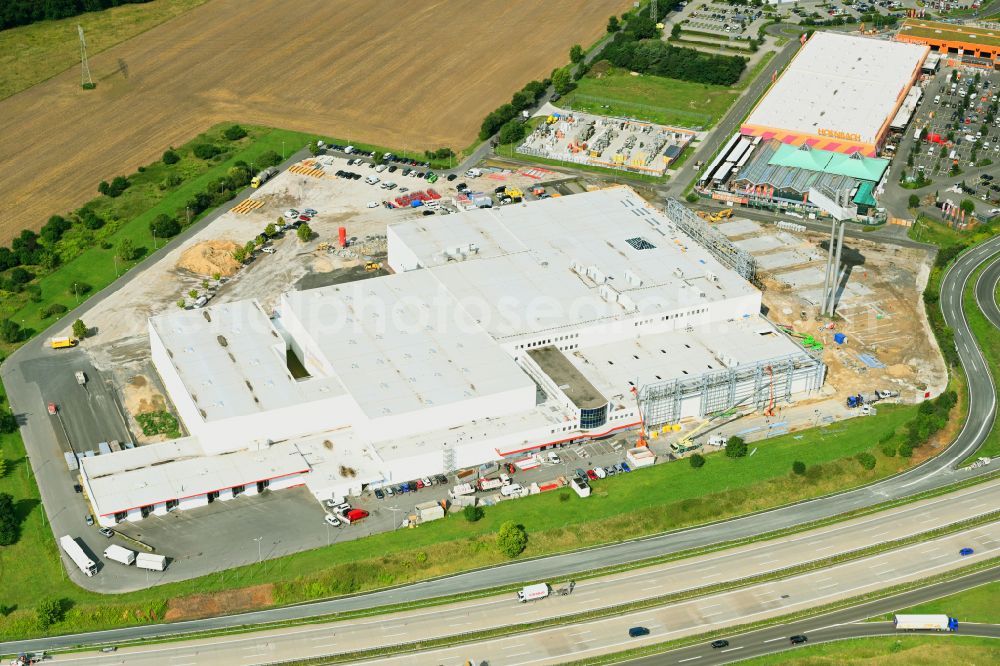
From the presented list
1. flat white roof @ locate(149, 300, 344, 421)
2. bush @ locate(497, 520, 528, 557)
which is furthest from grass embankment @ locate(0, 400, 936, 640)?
flat white roof @ locate(149, 300, 344, 421)

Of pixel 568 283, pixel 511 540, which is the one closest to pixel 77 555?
pixel 511 540

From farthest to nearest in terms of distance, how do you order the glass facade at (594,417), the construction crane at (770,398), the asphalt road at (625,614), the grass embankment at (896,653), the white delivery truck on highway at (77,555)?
the construction crane at (770,398) → the glass facade at (594,417) → the white delivery truck on highway at (77,555) → the asphalt road at (625,614) → the grass embankment at (896,653)

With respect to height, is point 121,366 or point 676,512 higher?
point 121,366

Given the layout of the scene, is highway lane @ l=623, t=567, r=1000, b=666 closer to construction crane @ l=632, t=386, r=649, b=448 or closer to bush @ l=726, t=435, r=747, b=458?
bush @ l=726, t=435, r=747, b=458

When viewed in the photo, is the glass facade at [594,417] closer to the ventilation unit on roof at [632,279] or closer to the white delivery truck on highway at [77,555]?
the ventilation unit on roof at [632,279]

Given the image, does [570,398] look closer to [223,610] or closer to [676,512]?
[676,512]

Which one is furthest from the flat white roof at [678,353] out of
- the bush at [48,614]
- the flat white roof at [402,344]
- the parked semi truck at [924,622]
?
the bush at [48,614]

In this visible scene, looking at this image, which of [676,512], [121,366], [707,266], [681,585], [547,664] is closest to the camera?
[547,664]

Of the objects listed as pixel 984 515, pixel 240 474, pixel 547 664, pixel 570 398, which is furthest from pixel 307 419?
pixel 984 515
